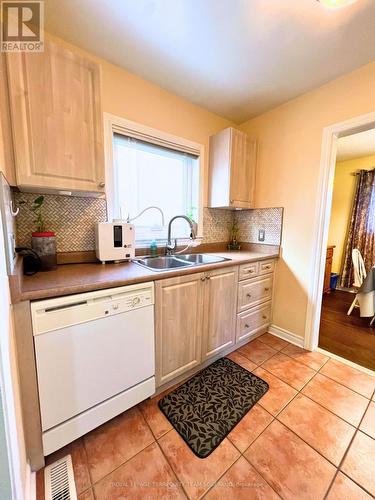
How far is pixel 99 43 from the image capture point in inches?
54.2

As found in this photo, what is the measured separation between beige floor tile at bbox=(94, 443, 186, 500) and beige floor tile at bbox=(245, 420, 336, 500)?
1.37ft

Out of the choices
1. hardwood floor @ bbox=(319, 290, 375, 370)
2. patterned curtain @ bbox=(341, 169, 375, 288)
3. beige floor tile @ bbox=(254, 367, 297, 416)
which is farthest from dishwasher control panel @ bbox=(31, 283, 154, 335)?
patterned curtain @ bbox=(341, 169, 375, 288)

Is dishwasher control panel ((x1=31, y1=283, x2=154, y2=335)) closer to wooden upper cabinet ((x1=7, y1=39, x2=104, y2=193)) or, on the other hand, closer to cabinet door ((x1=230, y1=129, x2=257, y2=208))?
wooden upper cabinet ((x1=7, y1=39, x2=104, y2=193))

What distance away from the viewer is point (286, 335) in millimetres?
2168

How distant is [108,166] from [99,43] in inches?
30.5

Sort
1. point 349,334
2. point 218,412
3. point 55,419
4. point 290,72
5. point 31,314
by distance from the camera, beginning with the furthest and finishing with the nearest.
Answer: point 349,334 < point 290,72 < point 218,412 < point 55,419 < point 31,314

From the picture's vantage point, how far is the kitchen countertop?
910 millimetres

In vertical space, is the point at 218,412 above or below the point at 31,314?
below

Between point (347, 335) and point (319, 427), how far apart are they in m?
1.41

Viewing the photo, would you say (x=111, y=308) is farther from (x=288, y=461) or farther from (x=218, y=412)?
(x=288, y=461)

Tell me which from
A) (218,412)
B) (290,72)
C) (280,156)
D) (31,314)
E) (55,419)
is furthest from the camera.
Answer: (280,156)

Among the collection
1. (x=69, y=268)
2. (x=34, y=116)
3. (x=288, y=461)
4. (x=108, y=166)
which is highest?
(x=34, y=116)

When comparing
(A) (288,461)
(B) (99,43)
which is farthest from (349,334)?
(B) (99,43)

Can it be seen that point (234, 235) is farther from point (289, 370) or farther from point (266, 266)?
point (289, 370)
